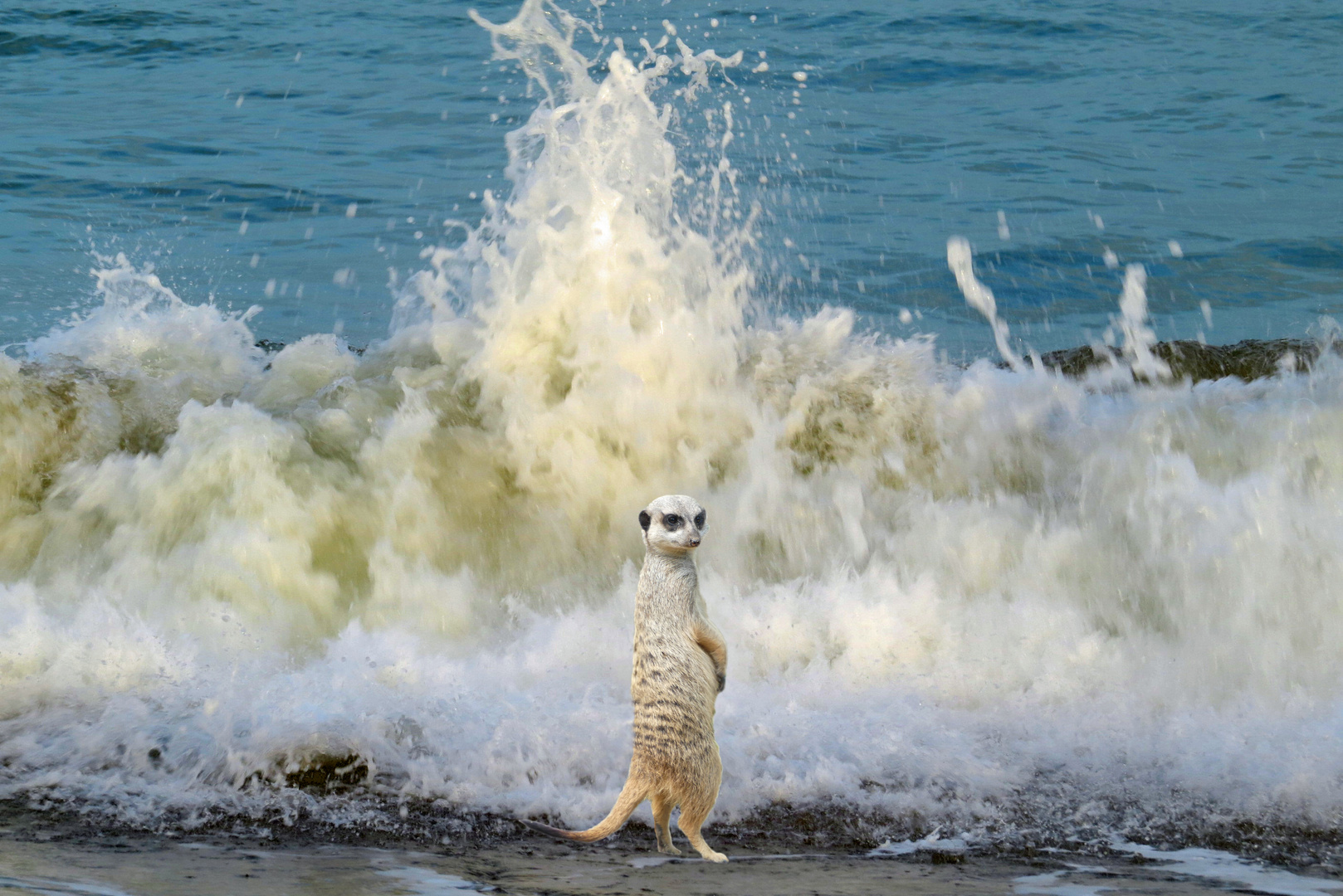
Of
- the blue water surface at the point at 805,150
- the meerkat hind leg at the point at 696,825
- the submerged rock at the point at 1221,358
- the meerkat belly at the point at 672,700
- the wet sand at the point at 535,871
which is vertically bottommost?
the wet sand at the point at 535,871

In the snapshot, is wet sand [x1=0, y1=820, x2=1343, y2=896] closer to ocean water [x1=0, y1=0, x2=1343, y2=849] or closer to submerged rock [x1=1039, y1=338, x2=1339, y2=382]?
ocean water [x1=0, y1=0, x2=1343, y2=849]

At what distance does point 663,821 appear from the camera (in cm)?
277

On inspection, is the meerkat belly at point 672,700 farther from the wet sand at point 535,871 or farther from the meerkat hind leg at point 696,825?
the wet sand at point 535,871

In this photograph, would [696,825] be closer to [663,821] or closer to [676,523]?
[663,821]

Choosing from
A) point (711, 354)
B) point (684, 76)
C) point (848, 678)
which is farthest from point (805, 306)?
point (684, 76)

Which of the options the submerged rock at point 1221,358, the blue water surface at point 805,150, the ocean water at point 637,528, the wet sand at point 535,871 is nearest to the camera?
the wet sand at point 535,871

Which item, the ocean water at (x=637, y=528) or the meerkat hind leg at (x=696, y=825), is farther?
the ocean water at (x=637, y=528)

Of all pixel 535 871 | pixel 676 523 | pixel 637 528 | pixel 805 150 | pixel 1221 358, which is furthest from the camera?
pixel 805 150

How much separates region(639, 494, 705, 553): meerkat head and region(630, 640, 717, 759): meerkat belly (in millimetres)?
220

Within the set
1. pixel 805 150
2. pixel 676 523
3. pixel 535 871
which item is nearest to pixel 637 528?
pixel 535 871

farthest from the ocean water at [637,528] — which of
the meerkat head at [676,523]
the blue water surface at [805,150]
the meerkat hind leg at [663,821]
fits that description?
the meerkat head at [676,523]

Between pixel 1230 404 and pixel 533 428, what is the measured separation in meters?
3.15

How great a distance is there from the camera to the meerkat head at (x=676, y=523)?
2.68 metres

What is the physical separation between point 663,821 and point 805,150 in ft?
39.9
